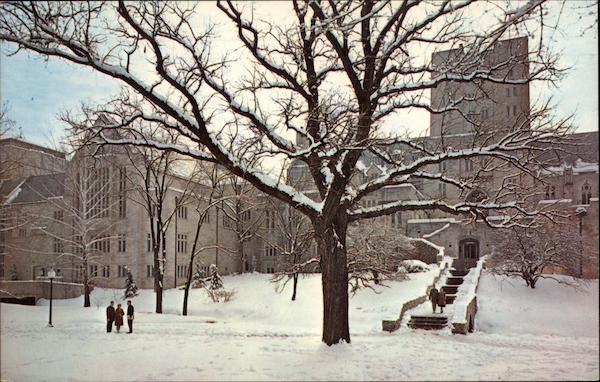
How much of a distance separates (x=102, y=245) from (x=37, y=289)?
1.03m

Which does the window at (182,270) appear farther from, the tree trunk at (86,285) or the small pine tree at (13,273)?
the small pine tree at (13,273)

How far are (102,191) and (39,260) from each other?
1136 mm

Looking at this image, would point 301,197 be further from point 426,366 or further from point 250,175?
point 426,366

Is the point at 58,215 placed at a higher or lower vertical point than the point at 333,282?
higher

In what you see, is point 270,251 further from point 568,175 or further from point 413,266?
point 413,266

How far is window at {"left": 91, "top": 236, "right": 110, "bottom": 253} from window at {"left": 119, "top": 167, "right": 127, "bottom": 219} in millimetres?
501

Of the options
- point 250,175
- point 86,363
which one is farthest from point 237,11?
point 86,363

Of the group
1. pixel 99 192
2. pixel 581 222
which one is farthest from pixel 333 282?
pixel 99 192

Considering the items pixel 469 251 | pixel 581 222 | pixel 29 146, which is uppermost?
pixel 29 146

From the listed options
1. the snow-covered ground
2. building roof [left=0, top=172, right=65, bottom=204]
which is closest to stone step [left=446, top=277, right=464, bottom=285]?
the snow-covered ground

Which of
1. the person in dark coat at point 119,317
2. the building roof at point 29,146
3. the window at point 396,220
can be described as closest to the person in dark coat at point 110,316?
the person in dark coat at point 119,317

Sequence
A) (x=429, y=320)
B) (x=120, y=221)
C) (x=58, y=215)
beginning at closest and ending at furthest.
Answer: (x=120, y=221) → (x=58, y=215) → (x=429, y=320)

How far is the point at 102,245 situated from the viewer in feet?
23.6

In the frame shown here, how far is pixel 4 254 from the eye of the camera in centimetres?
621
